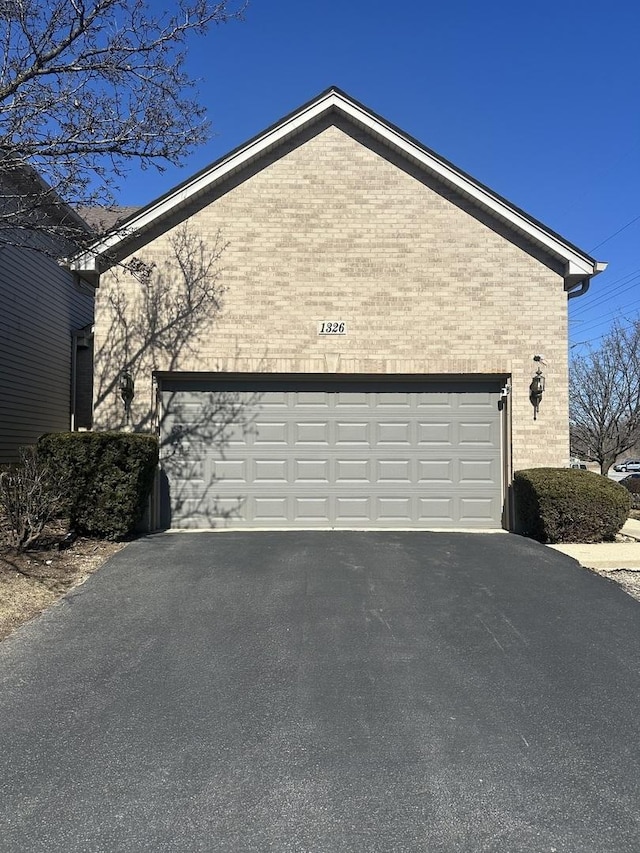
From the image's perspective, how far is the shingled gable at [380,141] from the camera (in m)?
10.4

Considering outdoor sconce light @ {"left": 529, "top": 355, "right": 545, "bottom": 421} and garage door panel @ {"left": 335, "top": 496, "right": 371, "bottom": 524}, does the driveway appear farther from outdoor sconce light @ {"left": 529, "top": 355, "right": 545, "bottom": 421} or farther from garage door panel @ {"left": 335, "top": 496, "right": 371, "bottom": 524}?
outdoor sconce light @ {"left": 529, "top": 355, "right": 545, "bottom": 421}

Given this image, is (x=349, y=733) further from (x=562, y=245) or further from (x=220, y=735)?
(x=562, y=245)

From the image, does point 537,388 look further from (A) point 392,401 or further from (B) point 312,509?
(B) point 312,509

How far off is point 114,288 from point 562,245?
7.58m

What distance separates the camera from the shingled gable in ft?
34.0

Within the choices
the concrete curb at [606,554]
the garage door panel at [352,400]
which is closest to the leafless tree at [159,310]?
the garage door panel at [352,400]

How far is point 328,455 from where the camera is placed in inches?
411

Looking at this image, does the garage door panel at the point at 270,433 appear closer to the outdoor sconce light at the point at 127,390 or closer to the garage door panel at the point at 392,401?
the garage door panel at the point at 392,401

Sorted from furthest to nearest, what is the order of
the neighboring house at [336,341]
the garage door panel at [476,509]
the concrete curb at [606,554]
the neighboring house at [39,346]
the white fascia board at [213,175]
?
the neighboring house at [39,346] → the garage door panel at [476,509] → the neighboring house at [336,341] → the white fascia board at [213,175] → the concrete curb at [606,554]

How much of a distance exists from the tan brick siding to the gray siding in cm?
400

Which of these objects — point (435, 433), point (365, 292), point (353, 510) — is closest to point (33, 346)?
point (365, 292)

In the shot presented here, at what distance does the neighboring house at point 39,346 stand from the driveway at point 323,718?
7873mm

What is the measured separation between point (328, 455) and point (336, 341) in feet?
6.31

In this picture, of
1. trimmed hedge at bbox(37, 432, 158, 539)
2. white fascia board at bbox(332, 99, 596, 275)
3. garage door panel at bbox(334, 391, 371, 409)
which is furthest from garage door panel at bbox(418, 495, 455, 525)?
trimmed hedge at bbox(37, 432, 158, 539)
